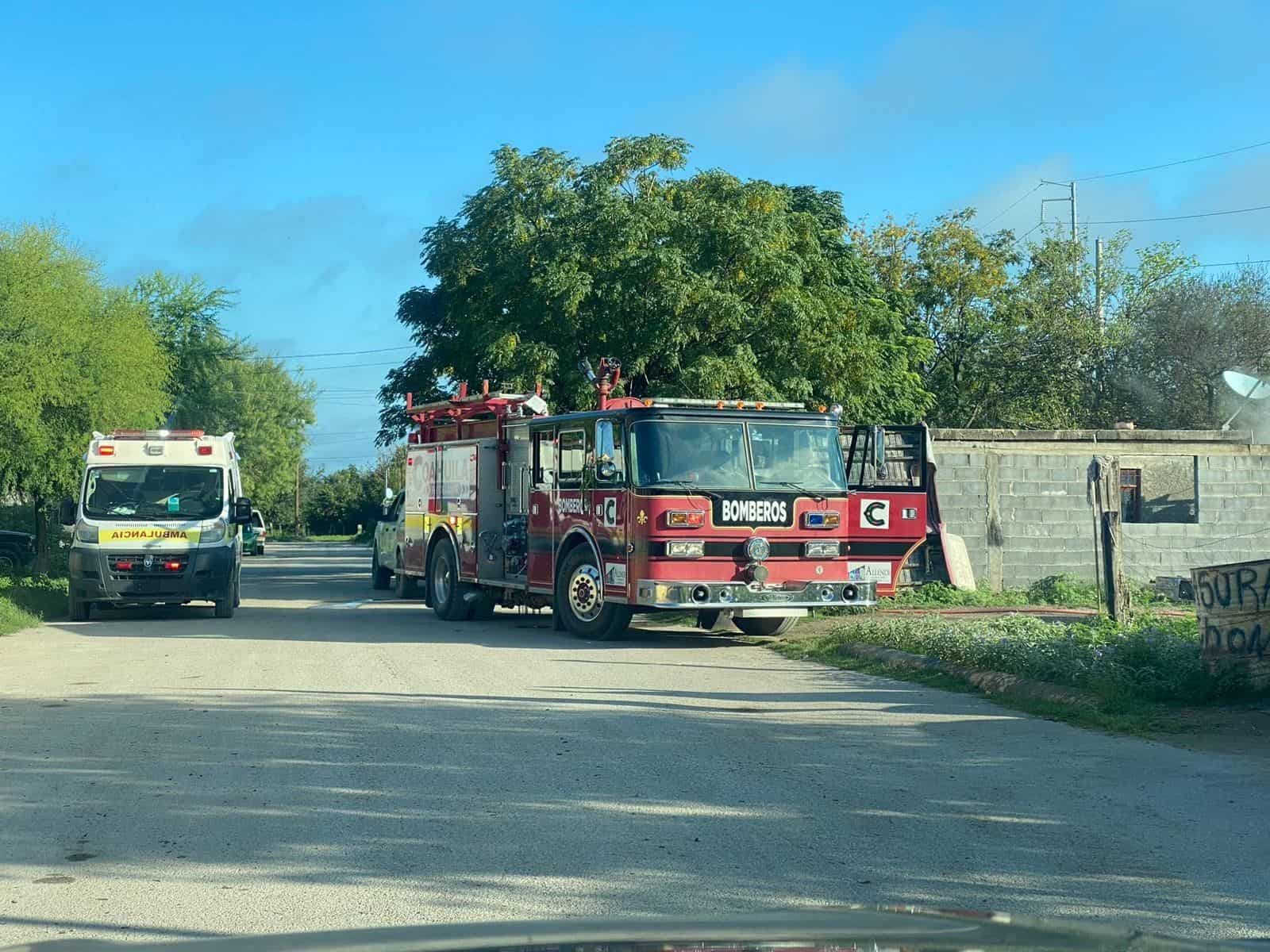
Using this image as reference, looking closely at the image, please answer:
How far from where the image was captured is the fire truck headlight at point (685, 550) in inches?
607

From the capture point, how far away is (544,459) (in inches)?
704

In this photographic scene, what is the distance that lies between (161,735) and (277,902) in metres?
4.44

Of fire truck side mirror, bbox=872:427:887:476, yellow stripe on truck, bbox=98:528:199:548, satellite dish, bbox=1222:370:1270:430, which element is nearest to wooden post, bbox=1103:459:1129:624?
fire truck side mirror, bbox=872:427:887:476

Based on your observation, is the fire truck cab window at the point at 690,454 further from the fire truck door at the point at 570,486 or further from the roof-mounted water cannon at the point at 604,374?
the roof-mounted water cannon at the point at 604,374

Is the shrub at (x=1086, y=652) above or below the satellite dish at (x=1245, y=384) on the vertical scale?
below

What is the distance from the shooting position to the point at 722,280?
25.7 m

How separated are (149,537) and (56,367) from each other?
7.85m

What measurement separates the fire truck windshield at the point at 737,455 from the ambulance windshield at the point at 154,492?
7.74 m

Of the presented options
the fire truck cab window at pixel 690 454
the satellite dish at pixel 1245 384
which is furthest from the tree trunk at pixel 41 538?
the satellite dish at pixel 1245 384

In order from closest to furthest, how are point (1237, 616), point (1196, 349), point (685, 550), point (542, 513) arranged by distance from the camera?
point (1237, 616) → point (685, 550) → point (542, 513) → point (1196, 349)

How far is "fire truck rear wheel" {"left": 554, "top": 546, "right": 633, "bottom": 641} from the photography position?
16.3 m

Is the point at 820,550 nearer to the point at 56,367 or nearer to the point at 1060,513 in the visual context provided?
the point at 1060,513

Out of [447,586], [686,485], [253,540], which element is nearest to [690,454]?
[686,485]

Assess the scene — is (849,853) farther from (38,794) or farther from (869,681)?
(869,681)
